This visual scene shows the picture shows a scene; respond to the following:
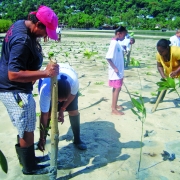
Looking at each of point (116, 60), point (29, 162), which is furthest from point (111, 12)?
point (29, 162)

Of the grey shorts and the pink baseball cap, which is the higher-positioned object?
the pink baseball cap

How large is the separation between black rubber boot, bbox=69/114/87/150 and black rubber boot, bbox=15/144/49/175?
2.07ft

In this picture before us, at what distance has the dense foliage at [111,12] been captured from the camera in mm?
85963

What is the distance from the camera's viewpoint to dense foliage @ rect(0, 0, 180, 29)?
282ft

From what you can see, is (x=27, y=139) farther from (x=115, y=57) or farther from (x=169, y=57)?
(x=169, y=57)

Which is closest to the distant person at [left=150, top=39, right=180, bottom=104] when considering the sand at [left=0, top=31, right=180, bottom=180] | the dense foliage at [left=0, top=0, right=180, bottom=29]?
the sand at [left=0, top=31, right=180, bottom=180]

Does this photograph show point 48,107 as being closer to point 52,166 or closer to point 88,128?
point 52,166

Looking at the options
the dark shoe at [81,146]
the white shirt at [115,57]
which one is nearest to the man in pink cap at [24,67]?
the dark shoe at [81,146]

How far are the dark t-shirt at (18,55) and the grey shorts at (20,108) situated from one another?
56 millimetres

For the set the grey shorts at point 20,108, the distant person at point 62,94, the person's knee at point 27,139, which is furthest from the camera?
the distant person at point 62,94

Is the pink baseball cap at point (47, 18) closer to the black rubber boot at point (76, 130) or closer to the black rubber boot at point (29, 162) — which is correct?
the black rubber boot at point (29, 162)

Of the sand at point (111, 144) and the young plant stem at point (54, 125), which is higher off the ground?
the young plant stem at point (54, 125)

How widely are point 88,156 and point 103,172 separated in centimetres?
39

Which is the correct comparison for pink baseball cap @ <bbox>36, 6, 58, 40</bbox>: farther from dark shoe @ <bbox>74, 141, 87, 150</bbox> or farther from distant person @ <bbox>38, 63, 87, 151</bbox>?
dark shoe @ <bbox>74, 141, 87, 150</bbox>
